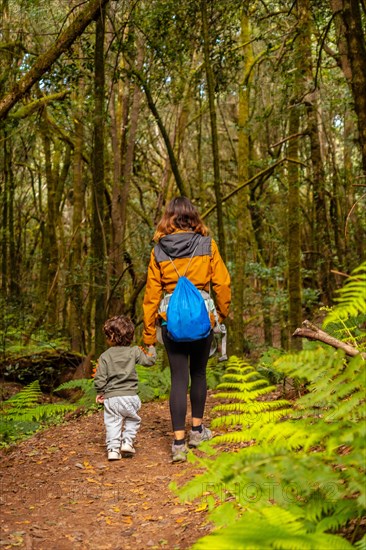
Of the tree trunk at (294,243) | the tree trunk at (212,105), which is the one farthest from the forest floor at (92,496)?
the tree trunk at (212,105)

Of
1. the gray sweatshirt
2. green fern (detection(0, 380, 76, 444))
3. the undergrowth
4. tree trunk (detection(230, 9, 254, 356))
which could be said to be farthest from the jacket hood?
tree trunk (detection(230, 9, 254, 356))

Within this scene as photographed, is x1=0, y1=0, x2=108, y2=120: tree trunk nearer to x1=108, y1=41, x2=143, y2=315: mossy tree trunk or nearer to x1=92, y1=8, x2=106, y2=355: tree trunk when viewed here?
Answer: x1=92, y1=8, x2=106, y2=355: tree trunk

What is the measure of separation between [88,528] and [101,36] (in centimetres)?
616

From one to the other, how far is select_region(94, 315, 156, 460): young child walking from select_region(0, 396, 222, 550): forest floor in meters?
0.18

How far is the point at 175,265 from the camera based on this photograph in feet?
15.4

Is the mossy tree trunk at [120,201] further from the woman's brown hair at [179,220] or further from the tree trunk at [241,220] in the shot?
the woman's brown hair at [179,220]

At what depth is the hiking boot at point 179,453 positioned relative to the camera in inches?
184

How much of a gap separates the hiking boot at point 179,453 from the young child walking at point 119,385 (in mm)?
471

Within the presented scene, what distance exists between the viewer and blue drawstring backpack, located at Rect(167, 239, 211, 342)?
4434mm

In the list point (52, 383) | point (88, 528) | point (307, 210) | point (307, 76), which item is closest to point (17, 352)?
point (52, 383)

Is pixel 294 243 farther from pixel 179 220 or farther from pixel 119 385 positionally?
pixel 119 385

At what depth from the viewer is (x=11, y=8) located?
12742 millimetres

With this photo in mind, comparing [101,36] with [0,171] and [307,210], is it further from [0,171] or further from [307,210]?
[307,210]

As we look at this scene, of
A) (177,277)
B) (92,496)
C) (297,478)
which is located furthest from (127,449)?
(297,478)
